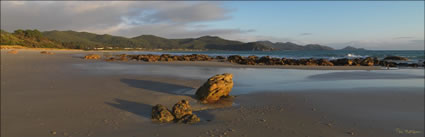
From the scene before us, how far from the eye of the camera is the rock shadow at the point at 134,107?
6.99 metres

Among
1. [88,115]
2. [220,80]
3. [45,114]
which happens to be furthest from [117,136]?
[220,80]

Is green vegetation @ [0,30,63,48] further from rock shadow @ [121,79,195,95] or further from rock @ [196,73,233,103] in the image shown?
rock @ [196,73,233,103]

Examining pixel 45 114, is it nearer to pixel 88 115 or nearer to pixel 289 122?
pixel 88 115

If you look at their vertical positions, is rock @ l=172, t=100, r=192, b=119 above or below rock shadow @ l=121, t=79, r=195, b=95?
below

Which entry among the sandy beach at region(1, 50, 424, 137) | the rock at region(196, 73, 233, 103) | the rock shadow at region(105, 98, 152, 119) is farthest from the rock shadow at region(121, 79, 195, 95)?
the rock shadow at region(105, 98, 152, 119)

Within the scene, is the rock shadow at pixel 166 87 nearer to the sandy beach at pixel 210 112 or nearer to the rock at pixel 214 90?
the sandy beach at pixel 210 112

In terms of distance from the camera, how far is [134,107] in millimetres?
7531

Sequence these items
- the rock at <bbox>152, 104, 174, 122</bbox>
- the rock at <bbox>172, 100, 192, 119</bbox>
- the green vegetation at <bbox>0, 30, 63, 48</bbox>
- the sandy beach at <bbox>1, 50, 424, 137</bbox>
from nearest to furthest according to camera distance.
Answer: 1. the sandy beach at <bbox>1, 50, 424, 137</bbox>
2. the rock at <bbox>152, 104, 174, 122</bbox>
3. the rock at <bbox>172, 100, 192, 119</bbox>
4. the green vegetation at <bbox>0, 30, 63, 48</bbox>

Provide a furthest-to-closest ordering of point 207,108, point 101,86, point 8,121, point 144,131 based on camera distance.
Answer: point 101,86, point 207,108, point 8,121, point 144,131

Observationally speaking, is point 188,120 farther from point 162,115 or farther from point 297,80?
point 297,80

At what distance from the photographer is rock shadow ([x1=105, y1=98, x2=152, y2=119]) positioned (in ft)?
22.9

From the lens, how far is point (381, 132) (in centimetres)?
564

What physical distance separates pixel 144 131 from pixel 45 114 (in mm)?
3156

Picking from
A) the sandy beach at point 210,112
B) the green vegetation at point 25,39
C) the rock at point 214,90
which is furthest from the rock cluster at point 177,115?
the green vegetation at point 25,39
